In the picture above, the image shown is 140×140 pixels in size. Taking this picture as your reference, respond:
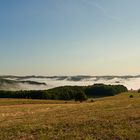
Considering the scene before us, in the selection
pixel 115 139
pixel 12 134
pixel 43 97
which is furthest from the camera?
pixel 43 97

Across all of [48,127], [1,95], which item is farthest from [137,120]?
[1,95]

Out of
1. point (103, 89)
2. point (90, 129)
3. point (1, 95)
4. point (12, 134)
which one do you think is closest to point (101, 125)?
point (90, 129)

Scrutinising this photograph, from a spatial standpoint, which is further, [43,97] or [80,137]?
[43,97]

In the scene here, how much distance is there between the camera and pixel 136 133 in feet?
80.1

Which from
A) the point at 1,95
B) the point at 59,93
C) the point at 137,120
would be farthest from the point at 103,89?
the point at 137,120

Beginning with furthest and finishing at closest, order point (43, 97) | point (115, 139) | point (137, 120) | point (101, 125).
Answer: point (43, 97) → point (137, 120) → point (101, 125) → point (115, 139)

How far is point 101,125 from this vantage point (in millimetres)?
28609

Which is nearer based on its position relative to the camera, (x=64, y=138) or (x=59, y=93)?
(x=64, y=138)

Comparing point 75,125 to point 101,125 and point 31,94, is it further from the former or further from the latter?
point 31,94

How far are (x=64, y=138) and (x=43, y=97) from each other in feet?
405

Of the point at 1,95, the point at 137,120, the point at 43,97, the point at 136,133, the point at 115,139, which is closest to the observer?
A: the point at 115,139

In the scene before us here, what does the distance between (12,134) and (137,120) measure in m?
11.3

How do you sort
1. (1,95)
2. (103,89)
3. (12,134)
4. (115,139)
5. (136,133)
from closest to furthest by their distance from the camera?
(115,139), (136,133), (12,134), (1,95), (103,89)

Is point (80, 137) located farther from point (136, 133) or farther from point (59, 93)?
point (59, 93)
